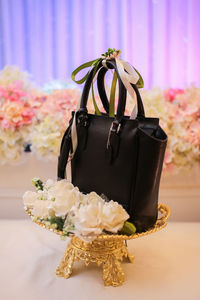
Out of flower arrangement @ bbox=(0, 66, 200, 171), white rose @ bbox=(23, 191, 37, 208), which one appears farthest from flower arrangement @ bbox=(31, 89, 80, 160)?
white rose @ bbox=(23, 191, 37, 208)

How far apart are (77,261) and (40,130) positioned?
0.52m

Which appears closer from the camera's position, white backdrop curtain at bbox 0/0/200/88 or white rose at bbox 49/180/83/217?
white rose at bbox 49/180/83/217

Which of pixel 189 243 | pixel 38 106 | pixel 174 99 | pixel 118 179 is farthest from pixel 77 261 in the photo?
pixel 174 99

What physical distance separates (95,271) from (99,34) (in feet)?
3.88

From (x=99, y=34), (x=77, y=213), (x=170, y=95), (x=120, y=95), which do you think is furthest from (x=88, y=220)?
(x=99, y=34)

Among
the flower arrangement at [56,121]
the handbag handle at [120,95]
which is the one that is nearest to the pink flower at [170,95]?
the flower arrangement at [56,121]

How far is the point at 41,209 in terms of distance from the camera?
68cm

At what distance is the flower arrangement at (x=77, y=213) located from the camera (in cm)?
62

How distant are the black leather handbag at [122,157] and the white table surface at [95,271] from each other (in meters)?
0.14

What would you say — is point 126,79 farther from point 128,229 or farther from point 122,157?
point 128,229

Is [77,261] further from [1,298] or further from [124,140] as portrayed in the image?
[124,140]

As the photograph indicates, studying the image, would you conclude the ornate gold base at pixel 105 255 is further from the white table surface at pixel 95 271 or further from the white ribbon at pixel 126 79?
the white ribbon at pixel 126 79

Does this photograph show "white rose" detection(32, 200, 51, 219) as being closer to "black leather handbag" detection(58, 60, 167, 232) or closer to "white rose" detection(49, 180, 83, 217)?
"white rose" detection(49, 180, 83, 217)

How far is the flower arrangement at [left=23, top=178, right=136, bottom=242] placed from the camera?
0.62 m
